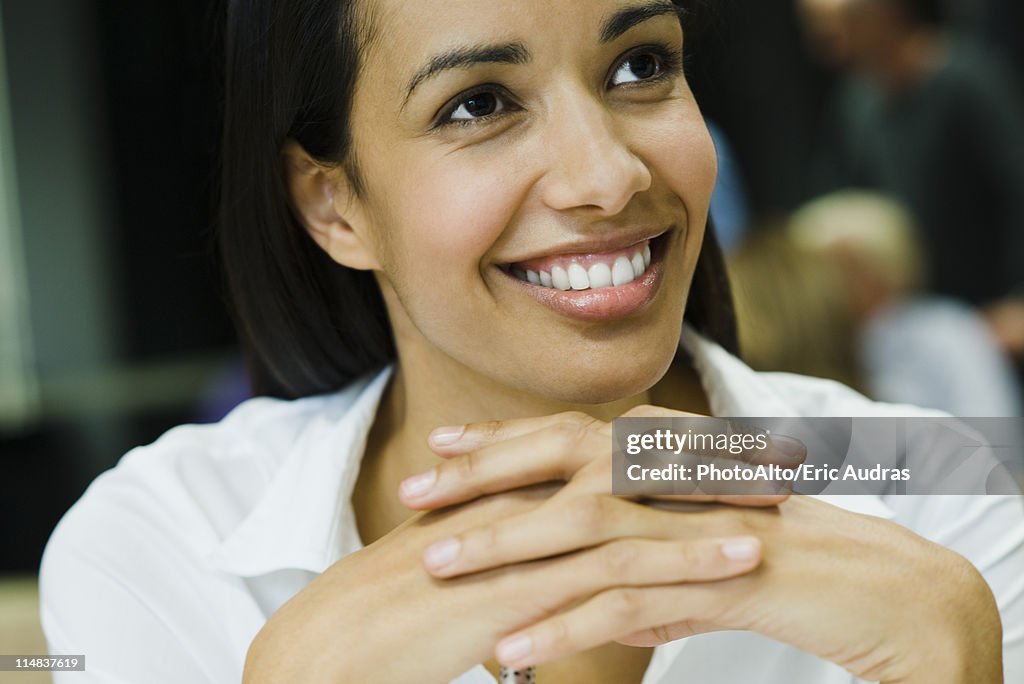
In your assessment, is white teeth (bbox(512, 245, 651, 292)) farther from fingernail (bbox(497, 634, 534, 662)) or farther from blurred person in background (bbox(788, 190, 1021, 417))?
blurred person in background (bbox(788, 190, 1021, 417))

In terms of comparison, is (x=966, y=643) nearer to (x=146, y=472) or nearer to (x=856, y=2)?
(x=146, y=472)

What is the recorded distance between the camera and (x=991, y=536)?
115cm

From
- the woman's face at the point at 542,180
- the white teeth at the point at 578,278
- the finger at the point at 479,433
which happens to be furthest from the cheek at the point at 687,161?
the finger at the point at 479,433

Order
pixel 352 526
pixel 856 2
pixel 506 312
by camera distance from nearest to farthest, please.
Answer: pixel 506 312
pixel 352 526
pixel 856 2

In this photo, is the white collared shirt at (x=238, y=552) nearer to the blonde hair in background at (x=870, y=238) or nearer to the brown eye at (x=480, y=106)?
the brown eye at (x=480, y=106)

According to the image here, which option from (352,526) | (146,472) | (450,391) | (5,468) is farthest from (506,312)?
(5,468)

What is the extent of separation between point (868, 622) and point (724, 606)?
0.11m

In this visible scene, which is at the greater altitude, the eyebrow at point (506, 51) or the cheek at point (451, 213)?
the eyebrow at point (506, 51)

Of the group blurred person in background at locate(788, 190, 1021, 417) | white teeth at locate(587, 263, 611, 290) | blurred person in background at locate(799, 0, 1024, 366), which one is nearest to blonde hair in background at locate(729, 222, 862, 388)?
blurred person in background at locate(788, 190, 1021, 417)

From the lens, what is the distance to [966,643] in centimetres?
88

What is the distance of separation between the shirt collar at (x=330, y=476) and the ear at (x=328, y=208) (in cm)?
17

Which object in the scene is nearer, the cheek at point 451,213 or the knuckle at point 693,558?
the knuckle at point 693,558

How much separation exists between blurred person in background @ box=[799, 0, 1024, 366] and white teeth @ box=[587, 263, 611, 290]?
258 centimetres

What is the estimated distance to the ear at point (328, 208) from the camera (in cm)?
118
